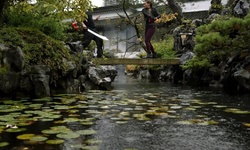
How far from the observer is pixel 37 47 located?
7.20 m

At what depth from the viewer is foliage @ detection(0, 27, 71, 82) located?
677 cm

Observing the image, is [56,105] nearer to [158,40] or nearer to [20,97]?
[20,97]

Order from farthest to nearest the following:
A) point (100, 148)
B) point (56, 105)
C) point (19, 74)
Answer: point (19, 74)
point (56, 105)
point (100, 148)

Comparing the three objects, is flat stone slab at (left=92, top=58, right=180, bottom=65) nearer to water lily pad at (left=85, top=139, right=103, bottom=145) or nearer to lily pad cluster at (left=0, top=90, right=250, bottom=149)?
lily pad cluster at (left=0, top=90, right=250, bottom=149)

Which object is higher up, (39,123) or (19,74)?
(19,74)

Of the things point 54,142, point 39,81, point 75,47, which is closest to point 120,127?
point 54,142

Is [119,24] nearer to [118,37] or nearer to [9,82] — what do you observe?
[118,37]

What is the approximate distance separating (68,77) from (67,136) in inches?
192

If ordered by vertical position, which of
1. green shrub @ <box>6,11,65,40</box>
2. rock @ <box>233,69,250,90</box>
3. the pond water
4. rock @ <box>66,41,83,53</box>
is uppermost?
green shrub @ <box>6,11,65,40</box>

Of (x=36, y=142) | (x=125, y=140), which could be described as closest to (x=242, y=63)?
(x=125, y=140)

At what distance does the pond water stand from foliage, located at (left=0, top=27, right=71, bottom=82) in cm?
144

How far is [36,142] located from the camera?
10.3ft

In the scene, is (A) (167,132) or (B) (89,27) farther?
(B) (89,27)

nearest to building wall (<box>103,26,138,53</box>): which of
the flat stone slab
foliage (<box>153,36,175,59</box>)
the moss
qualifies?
foliage (<box>153,36,175,59</box>)
